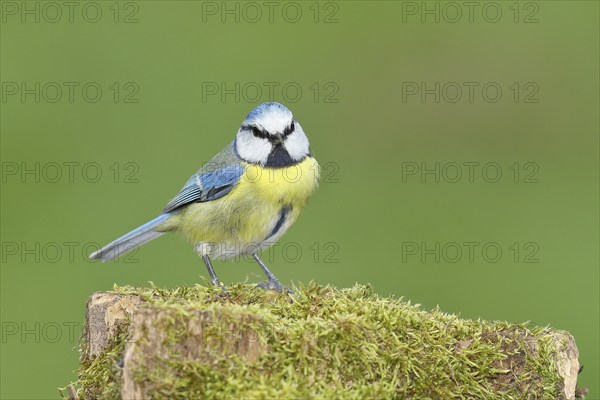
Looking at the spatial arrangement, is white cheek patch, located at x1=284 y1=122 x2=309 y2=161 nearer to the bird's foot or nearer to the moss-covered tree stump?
the bird's foot

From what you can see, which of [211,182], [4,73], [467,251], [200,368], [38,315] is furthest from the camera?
[4,73]

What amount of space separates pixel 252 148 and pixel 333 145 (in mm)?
5130

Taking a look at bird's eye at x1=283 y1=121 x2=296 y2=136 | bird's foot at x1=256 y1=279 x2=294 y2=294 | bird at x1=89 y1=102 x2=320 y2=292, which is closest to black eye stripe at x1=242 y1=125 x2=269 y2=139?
bird at x1=89 y1=102 x2=320 y2=292

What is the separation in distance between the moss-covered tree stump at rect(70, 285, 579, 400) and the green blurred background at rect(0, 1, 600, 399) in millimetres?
3545

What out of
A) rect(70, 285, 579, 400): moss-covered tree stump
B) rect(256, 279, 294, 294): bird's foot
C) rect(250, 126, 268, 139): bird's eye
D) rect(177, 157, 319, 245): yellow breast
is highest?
rect(250, 126, 268, 139): bird's eye

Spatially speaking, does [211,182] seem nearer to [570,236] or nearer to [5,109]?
[570,236]

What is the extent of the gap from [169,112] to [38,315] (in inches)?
118

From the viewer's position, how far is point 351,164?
10.3m

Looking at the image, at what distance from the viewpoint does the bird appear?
18.2ft

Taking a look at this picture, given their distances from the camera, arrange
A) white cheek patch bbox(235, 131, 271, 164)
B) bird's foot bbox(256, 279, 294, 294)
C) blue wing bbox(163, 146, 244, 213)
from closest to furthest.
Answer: bird's foot bbox(256, 279, 294, 294)
white cheek patch bbox(235, 131, 271, 164)
blue wing bbox(163, 146, 244, 213)

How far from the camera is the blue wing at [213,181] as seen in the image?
5.67 metres

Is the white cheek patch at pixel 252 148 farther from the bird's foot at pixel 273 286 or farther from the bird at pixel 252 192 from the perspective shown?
the bird's foot at pixel 273 286

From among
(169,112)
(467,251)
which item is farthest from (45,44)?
(467,251)

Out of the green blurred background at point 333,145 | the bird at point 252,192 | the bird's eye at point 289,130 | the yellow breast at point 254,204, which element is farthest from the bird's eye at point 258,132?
the green blurred background at point 333,145
